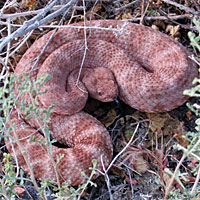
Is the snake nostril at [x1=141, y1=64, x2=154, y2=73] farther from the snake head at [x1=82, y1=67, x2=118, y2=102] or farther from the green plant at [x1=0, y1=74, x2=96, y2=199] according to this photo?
the green plant at [x1=0, y1=74, x2=96, y2=199]

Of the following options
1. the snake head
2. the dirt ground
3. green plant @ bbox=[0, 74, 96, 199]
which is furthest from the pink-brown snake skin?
green plant @ bbox=[0, 74, 96, 199]

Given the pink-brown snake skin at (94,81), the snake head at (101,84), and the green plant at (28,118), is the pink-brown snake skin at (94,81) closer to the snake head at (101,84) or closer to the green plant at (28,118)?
the snake head at (101,84)

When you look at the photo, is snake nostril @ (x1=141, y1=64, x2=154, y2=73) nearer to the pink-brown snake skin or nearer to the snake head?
the pink-brown snake skin

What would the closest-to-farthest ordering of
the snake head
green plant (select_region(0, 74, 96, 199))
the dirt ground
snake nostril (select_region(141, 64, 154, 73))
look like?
1. green plant (select_region(0, 74, 96, 199))
2. the dirt ground
3. the snake head
4. snake nostril (select_region(141, 64, 154, 73))

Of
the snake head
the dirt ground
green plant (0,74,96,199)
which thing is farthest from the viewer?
the snake head

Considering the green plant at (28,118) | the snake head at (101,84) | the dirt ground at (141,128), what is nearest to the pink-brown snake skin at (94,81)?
the snake head at (101,84)

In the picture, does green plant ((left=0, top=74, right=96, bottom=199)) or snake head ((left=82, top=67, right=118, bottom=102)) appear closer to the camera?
green plant ((left=0, top=74, right=96, bottom=199))

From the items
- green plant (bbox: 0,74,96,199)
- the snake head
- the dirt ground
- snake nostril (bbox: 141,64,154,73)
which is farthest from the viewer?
snake nostril (bbox: 141,64,154,73)

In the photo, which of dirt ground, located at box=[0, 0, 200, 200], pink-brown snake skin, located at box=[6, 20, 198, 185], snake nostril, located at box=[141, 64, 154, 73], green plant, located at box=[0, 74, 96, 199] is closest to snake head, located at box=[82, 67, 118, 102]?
pink-brown snake skin, located at box=[6, 20, 198, 185]

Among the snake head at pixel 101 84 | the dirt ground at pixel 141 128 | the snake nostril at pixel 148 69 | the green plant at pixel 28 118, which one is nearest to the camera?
the green plant at pixel 28 118
